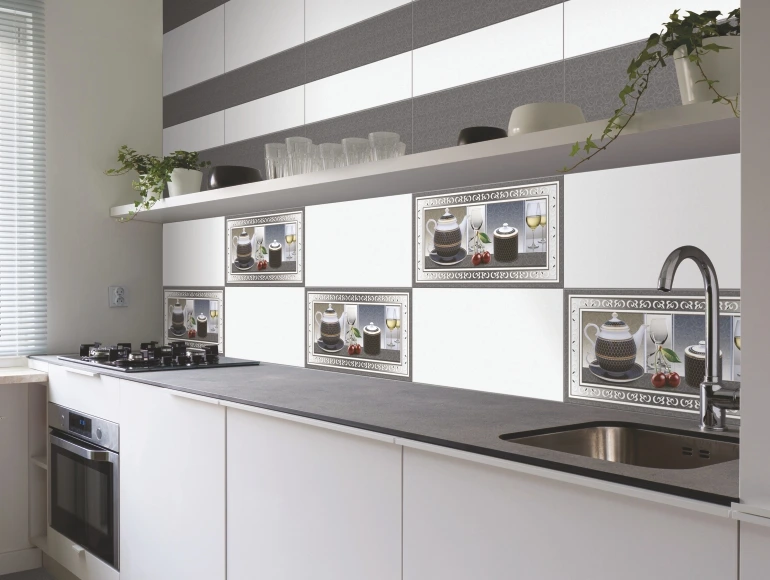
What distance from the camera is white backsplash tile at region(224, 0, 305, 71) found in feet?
10.3

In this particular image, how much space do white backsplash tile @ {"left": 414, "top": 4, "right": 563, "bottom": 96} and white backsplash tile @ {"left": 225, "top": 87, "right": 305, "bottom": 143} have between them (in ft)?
2.25

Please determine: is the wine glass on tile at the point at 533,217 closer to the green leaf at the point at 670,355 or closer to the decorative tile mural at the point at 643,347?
the decorative tile mural at the point at 643,347

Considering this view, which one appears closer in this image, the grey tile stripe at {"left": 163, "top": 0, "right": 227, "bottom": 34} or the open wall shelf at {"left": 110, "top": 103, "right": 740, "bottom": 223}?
the open wall shelf at {"left": 110, "top": 103, "right": 740, "bottom": 223}

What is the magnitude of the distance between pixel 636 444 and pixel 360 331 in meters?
1.20

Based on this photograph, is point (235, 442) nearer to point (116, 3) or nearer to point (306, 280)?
point (306, 280)

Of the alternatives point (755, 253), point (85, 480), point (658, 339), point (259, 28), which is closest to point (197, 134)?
point (259, 28)

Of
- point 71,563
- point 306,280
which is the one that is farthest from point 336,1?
point 71,563

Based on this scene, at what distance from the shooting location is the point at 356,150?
2.45m

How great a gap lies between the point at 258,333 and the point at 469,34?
1.52 metres

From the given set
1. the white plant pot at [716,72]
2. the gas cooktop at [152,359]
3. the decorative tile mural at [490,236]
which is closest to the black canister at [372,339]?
the decorative tile mural at [490,236]

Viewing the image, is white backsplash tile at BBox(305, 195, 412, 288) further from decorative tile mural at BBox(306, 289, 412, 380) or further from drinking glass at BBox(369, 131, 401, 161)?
drinking glass at BBox(369, 131, 401, 161)

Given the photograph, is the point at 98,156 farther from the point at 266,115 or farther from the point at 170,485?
the point at 170,485

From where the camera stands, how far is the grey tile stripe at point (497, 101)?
2033 mm

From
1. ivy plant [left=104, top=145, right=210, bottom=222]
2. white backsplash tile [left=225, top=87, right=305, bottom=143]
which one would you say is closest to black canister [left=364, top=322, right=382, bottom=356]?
white backsplash tile [left=225, top=87, right=305, bottom=143]
